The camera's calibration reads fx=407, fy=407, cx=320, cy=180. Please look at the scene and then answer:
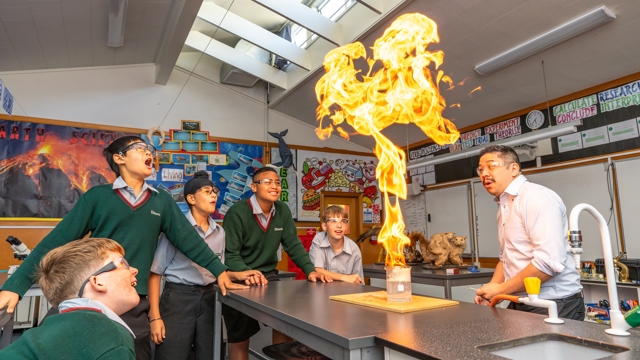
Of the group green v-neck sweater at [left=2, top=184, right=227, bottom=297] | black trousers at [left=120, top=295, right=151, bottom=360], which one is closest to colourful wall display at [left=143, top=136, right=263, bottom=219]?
green v-neck sweater at [left=2, top=184, right=227, bottom=297]

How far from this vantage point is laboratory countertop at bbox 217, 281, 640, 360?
1.19 metres

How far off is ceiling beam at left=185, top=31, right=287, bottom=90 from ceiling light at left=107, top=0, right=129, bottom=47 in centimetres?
126

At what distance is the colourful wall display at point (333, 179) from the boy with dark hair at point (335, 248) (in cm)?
449

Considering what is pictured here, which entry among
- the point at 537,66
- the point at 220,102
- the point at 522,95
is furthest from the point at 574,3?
the point at 220,102

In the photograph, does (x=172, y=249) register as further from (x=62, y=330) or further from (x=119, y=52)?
(x=119, y=52)

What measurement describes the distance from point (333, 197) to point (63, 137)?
5.01 meters

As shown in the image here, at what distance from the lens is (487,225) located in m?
6.92

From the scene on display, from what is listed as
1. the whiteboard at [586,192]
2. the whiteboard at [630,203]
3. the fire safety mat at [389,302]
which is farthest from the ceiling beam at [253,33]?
the fire safety mat at [389,302]

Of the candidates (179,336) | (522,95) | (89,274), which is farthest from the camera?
(522,95)

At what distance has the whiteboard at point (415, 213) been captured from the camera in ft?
27.6

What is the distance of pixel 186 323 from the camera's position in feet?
8.54

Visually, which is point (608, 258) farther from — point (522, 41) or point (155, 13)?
point (155, 13)

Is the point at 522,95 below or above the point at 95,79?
below

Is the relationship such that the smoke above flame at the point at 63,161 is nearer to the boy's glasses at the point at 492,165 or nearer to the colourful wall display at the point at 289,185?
the colourful wall display at the point at 289,185
